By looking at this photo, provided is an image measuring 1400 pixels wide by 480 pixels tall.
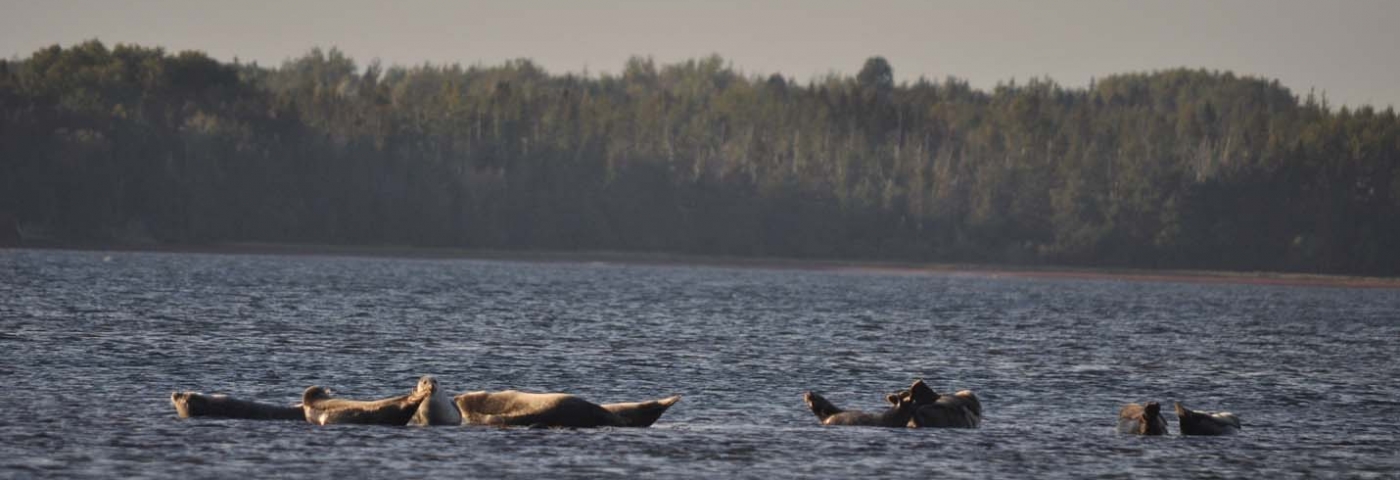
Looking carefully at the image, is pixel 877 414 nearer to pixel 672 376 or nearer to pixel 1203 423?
pixel 1203 423

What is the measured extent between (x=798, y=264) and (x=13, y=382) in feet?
524

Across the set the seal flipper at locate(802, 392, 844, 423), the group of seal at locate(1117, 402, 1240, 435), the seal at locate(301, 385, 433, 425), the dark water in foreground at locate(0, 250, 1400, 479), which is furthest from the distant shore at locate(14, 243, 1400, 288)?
the group of seal at locate(1117, 402, 1240, 435)

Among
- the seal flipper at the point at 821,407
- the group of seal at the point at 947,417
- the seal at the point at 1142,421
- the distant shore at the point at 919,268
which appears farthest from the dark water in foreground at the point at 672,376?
the distant shore at the point at 919,268

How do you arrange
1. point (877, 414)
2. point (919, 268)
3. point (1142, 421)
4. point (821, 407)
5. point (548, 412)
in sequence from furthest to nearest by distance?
point (919, 268) < point (821, 407) < point (877, 414) < point (1142, 421) < point (548, 412)

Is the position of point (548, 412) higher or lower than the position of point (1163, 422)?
higher

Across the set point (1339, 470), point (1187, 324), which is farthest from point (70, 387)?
point (1187, 324)

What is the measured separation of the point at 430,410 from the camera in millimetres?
33906

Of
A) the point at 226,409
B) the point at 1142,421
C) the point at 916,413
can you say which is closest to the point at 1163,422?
the point at 1142,421

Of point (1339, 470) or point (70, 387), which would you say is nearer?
point (1339, 470)

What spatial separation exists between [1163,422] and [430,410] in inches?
517

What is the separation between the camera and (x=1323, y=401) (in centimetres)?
4428

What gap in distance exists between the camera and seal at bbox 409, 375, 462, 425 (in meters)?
33.9

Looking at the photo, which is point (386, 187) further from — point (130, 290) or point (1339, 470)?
point (1339, 470)

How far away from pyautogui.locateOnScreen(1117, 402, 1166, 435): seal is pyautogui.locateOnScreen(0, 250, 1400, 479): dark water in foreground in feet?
1.33
